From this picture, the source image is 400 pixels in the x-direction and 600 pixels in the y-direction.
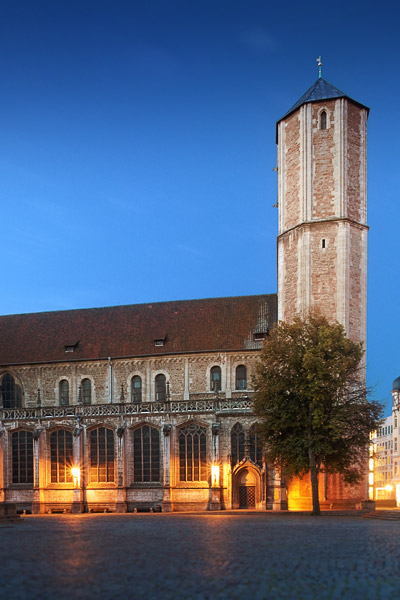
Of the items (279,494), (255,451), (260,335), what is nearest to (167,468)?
(255,451)

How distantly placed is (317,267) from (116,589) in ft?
121

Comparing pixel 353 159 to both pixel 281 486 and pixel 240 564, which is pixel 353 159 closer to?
pixel 281 486

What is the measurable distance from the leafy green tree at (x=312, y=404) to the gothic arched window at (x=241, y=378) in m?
12.6

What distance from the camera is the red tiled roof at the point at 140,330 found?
174ft

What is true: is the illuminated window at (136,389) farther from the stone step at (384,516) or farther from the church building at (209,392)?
the stone step at (384,516)

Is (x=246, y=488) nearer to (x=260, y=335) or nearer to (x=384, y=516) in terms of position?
(x=260, y=335)

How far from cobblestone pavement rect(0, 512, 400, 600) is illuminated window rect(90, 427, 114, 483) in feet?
78.1

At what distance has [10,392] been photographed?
185 ft

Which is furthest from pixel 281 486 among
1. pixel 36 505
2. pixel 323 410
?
pixel 36 505

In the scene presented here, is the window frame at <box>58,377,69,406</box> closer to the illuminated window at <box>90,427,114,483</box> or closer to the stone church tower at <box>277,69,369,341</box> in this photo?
the illuminated window at <box>90,427,114,483</box>

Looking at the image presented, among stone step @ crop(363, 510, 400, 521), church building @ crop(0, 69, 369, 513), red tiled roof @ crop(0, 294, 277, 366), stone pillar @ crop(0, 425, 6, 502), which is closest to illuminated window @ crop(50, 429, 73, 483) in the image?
church building @ crop(0, 69, 369, 513)

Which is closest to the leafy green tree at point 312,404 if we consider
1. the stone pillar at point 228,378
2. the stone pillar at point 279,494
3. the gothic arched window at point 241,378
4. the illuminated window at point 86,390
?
the stone pillar at point 279,494

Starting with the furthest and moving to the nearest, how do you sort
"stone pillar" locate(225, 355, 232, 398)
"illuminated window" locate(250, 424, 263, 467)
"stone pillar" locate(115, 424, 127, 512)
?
"stone pillar" locate(225, 355, 232, 398) → "stone pillar" locate(115, 424, 127, 512) → "illuminated window" locate(250, 424, 263, 467)

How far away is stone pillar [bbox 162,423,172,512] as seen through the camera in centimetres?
4631
